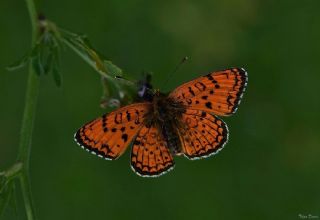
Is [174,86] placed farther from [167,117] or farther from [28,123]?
[28,123]

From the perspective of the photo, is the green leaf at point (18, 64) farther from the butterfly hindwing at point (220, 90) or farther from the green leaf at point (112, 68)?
the butterfly hindwing at point (220, 90)

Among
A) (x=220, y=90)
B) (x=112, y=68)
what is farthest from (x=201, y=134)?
(x=112, y=68)

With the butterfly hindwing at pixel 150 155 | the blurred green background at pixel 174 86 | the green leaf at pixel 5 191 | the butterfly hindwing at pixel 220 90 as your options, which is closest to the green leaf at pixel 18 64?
the green leaf at pixel 5 191

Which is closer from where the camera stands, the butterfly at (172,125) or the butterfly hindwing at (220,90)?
the butterfly at (172,125)

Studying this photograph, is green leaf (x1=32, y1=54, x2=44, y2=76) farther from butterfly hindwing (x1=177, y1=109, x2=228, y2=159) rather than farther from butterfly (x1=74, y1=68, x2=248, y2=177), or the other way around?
butterfly hindwing (x1=177, y1=109, x2=228, y2=159)

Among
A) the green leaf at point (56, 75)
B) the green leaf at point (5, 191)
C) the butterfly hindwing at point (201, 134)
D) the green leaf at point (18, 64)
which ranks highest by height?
the green leaf at point (18, 64)

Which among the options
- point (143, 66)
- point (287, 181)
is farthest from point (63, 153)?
point (287, 181)
